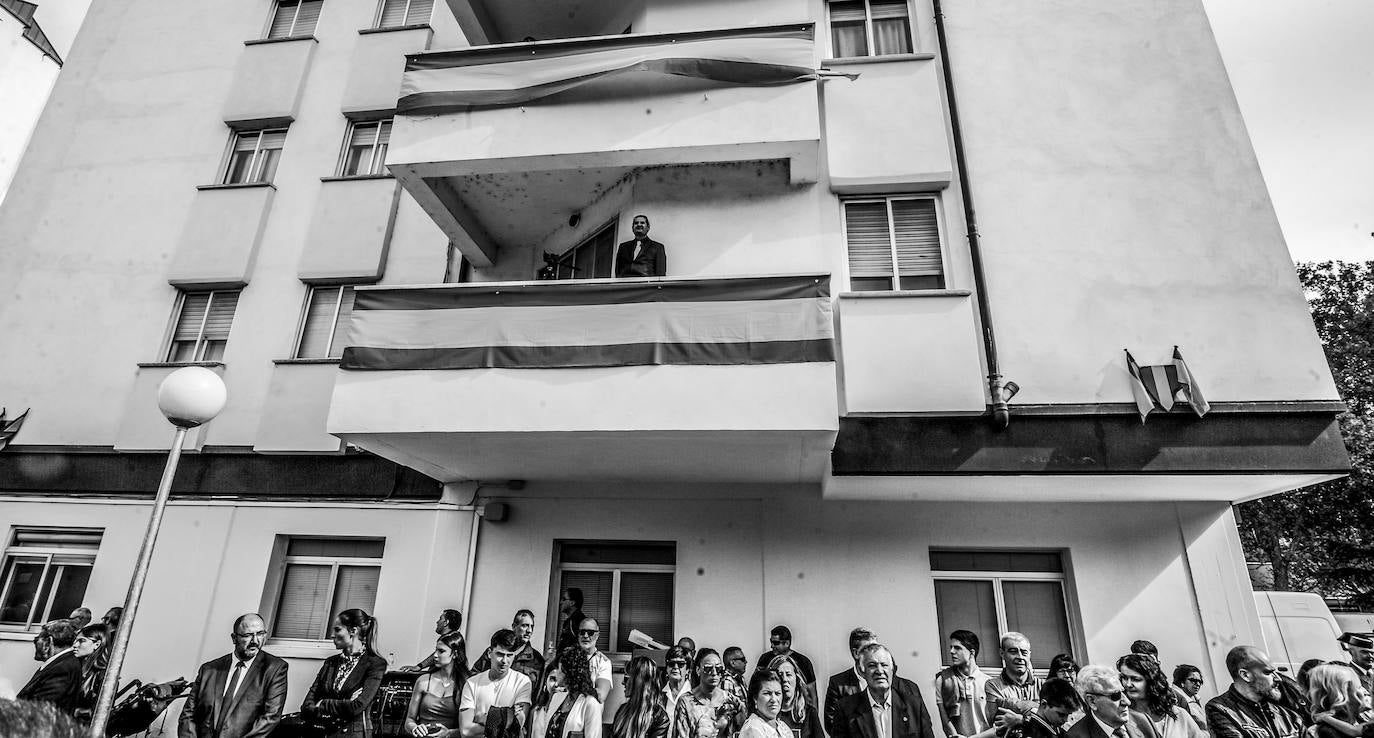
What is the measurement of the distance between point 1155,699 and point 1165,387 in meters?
3.64

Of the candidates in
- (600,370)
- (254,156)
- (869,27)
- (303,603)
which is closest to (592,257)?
(600,370)

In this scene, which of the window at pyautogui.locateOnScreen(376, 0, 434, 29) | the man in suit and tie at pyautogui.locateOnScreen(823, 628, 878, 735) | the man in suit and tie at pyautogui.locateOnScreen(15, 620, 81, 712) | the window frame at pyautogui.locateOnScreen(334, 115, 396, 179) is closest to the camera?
the man in suit and tie at pyautogui.locateOnScreen(15, 620, 81, 712)

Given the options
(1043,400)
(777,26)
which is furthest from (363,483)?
(1043,400)

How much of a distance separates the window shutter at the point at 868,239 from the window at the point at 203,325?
8425mm

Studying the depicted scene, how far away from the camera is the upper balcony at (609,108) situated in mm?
6922

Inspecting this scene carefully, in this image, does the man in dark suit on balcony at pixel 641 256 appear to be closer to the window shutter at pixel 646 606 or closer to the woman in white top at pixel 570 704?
the window shutter at pixel 646 606

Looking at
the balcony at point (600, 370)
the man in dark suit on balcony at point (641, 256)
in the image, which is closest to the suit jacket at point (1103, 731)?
the balcony at point (600, 370)

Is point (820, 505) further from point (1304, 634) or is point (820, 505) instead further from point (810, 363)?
→ point (1304, 634)

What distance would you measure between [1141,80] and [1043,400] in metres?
4.19

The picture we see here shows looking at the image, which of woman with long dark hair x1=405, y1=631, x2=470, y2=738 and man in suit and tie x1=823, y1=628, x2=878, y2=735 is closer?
woman with long dark hair x1=405, y1=631, x2=470, y2=738

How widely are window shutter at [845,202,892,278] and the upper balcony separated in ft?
2.30

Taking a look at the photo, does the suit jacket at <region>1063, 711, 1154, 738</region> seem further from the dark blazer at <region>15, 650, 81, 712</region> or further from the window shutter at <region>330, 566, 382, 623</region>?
the dark blazer at <region>15, 650, 81, 712</region>

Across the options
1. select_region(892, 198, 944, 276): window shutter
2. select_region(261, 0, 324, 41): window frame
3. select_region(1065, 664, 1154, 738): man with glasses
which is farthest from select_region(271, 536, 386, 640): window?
select_region(261, 0, 324, 41): window frame

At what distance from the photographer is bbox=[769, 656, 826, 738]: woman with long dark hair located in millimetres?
5414
